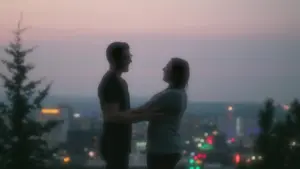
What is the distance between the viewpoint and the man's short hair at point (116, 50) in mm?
4926

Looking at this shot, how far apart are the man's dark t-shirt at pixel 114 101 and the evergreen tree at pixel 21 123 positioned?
12.6 meters

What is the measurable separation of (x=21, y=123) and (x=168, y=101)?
15.1m

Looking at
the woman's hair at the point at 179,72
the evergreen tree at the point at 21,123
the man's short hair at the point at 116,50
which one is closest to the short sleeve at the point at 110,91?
the man's short hair at the point at 116,50

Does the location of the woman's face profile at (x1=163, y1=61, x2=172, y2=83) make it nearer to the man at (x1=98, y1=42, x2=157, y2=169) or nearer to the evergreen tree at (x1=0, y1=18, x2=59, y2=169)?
the man at (x1=98, y1=42, x2=157, y2=169)

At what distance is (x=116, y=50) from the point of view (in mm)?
4930

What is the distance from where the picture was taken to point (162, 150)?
4.80m

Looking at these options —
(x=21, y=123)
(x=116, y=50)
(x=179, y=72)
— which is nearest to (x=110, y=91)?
(x=116, y=50)

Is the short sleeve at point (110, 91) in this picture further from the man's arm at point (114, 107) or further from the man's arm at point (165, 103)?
the man's arm at point (165, 103)

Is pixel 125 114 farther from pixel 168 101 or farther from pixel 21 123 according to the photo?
pixel 21 123

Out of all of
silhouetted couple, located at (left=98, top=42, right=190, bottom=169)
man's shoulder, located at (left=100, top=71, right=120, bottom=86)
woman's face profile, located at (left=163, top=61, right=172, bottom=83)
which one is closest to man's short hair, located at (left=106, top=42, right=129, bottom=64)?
silhouetted couple, located at (left=98, top=42, right=190, bottom=169)

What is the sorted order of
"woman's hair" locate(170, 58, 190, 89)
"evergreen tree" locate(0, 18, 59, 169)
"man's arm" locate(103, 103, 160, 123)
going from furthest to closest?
"evergreen tree" locate(0, 18, 59, 169) < "woman's hair" locate(170, 58, 190, 89) < "man's arm" locate(103, 103, 160, 123)

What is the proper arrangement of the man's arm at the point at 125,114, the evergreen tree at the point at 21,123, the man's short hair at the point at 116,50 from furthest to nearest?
the evergreen tree at the point at 21,123
the man's short hair at the point at 116,50
the man's arm at the point at 125,114

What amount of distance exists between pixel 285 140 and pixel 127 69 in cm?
1764

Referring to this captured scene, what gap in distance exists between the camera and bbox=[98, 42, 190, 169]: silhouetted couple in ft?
15.5
